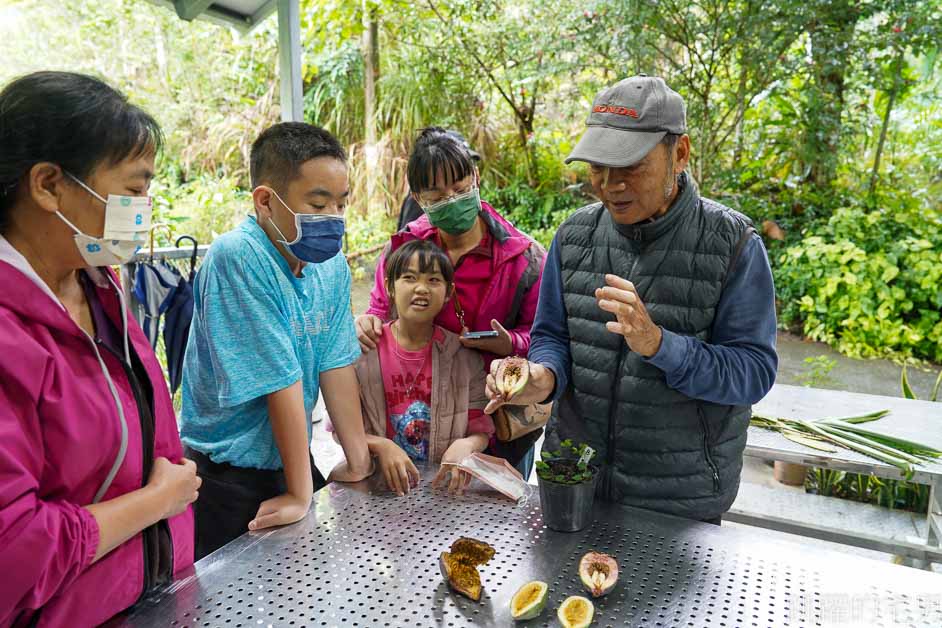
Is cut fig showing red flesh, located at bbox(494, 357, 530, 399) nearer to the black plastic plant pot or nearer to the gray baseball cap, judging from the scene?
the black plastic plant pot

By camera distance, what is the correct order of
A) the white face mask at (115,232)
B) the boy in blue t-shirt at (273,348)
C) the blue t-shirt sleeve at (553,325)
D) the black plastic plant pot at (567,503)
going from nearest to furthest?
the white face mask at (115,232) < the black plastic plant pot at (567,503) < the boy in blue t-shirt at (273,348) < the blue t-shirt sleeve at (553,325)

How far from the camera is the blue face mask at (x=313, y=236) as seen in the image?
6.23ft

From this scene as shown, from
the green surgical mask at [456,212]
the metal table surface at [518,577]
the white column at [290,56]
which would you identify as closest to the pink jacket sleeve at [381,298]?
the green surgical mask at [456,212]

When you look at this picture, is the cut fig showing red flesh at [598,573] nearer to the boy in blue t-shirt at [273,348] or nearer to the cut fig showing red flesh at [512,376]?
the cut fig showing red flesh at [512,376]

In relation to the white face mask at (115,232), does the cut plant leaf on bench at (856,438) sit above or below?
below

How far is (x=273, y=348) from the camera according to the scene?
1762mm

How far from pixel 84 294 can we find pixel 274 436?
63cm

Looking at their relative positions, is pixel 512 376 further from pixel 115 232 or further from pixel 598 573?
pixel 115 232

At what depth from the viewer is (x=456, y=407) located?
7.77ft

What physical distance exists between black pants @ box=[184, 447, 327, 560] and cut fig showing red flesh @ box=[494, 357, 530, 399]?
28.2 inches

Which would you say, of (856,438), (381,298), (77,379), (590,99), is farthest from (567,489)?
(590,99)

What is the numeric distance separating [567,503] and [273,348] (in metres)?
0.86

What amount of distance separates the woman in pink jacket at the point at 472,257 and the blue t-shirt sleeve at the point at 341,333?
1.21ft

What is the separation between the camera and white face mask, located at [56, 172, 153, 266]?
131 cm
